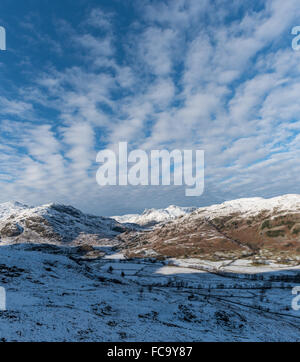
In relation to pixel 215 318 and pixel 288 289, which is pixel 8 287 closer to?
pixel 215 318

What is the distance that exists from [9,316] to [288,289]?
132 m

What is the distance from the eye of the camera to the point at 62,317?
2928cm

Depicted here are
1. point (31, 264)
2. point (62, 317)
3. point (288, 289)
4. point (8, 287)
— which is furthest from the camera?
point (288, 289)

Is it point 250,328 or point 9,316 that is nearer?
point 9,316
